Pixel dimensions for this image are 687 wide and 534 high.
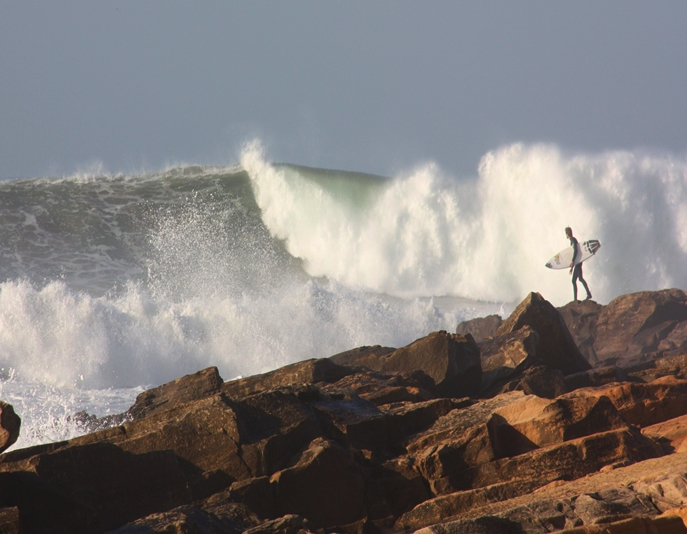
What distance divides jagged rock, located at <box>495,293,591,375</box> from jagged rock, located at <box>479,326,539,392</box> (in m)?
0.39

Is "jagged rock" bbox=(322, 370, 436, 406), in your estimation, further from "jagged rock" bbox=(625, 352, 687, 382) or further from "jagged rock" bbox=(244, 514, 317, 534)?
"jagged rock" bbox=(244, 514, 317, 534)

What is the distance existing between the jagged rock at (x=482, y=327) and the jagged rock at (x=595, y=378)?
21.5ft

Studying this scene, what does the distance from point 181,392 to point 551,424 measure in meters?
4.28

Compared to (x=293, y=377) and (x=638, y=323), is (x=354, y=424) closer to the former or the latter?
(x=293, y=377)

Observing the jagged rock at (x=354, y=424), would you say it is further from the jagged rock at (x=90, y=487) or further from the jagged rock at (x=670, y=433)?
the jagged rock at (x=670, y=433)

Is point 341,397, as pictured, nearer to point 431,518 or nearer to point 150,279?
point 431,518

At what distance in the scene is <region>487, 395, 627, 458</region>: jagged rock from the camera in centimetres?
520

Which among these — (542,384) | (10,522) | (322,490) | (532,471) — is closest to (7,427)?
(10,522)

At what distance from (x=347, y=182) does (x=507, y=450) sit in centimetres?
2804

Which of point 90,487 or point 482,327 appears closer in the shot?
point 90,487

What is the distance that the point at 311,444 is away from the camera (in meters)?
5.30

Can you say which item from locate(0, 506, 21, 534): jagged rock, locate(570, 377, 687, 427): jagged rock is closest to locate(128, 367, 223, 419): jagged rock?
locate(570, 377, 687, 427): jagged rock

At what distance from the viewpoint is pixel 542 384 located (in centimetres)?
805

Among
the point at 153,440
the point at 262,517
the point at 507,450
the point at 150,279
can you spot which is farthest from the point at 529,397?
the point at 150,279
